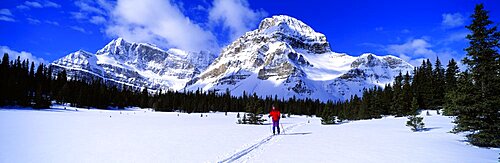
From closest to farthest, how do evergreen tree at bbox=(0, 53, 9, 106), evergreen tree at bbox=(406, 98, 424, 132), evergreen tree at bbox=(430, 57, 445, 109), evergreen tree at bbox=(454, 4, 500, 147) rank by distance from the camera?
evergreen tree at bbox=(454, 4, 500, 147), evergreen tree at bbox=(406, 98, 424, 132), evergreen tree at bbox=(430, 57, 445, 109), evergreen tree at bbox=(0, 53, 9, 106)

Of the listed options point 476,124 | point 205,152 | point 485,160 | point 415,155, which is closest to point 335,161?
point 415,155

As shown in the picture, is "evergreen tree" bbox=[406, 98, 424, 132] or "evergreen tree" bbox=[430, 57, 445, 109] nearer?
"evergreen tree" bbox=[406, 98, 424, 132]

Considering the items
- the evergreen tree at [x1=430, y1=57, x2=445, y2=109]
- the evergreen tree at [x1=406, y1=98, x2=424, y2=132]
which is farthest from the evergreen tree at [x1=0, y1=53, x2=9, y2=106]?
the evergreen tree at [x1=430, y1=57, x2=445, y2=109]

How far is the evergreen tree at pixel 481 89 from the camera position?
14.8 m

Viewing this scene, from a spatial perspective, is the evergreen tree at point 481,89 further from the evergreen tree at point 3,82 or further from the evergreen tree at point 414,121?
the evergreen tree at point 3,82

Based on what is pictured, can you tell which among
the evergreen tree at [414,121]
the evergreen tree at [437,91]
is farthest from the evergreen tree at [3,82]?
the evergreen tree at [437,91]

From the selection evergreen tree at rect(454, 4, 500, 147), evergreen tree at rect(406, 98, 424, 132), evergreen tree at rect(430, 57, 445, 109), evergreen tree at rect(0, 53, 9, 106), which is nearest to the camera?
evergreen tree at rect(454, 4, 500, 147)

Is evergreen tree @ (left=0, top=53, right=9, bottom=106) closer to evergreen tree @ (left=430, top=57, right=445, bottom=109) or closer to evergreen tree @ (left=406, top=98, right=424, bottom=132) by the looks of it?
evergreen tree @ (left=406, top=98, right=424, bottom=132)

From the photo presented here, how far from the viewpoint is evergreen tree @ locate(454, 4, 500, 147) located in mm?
14789

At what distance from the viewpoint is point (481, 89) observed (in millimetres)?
15742

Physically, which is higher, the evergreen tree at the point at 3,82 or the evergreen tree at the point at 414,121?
the evergreen tree at the point at 3,82

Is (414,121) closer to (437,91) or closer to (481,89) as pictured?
(481,89)

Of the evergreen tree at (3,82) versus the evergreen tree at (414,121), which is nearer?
the evergreen tree at (414,121)

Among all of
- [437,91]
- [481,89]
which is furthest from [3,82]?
[437,91]
